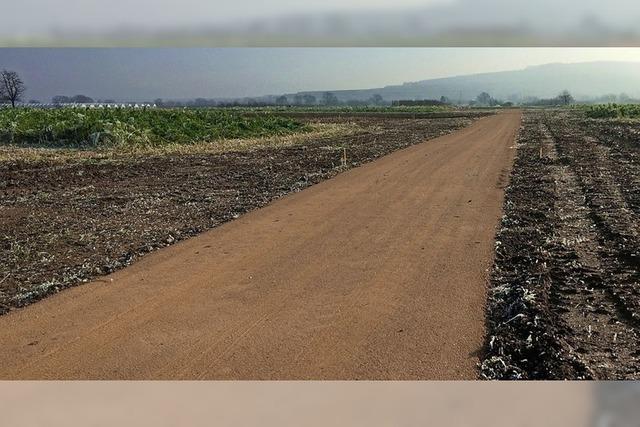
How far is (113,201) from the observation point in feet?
31.8

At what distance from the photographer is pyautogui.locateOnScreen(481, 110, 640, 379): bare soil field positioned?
3332 mm

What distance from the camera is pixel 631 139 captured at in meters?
22.0

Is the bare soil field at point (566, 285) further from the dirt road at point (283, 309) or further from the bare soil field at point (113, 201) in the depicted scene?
the bare soil field at point (113, 201)

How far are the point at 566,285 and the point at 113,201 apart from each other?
295 inches

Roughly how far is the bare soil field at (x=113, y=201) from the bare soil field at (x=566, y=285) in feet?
12.1

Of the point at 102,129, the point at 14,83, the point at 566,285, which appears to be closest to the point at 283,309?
the point at 566,285

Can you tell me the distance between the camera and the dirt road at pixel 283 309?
3.30 meters

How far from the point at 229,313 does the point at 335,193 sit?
5.96 meters

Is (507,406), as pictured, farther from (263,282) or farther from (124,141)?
(124,141)

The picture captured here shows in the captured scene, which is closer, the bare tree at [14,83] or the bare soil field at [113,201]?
the bare tree at [14,83]

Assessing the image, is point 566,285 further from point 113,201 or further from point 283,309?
point 113,201

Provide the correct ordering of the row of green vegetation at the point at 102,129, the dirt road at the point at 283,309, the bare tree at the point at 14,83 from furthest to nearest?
1. the row of green vegetation at the point at 102,129
2. the dirt road at the point at 283,309
3. the bare tree at the point at 14,83

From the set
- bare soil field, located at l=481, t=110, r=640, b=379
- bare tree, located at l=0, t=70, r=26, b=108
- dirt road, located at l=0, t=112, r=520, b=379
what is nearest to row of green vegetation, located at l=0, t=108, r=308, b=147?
dirt road, located at l=0, t=112, r=520, b=379

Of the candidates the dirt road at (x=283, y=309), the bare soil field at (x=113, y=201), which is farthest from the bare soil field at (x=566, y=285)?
the bare soil field at (x=113, y=201)
